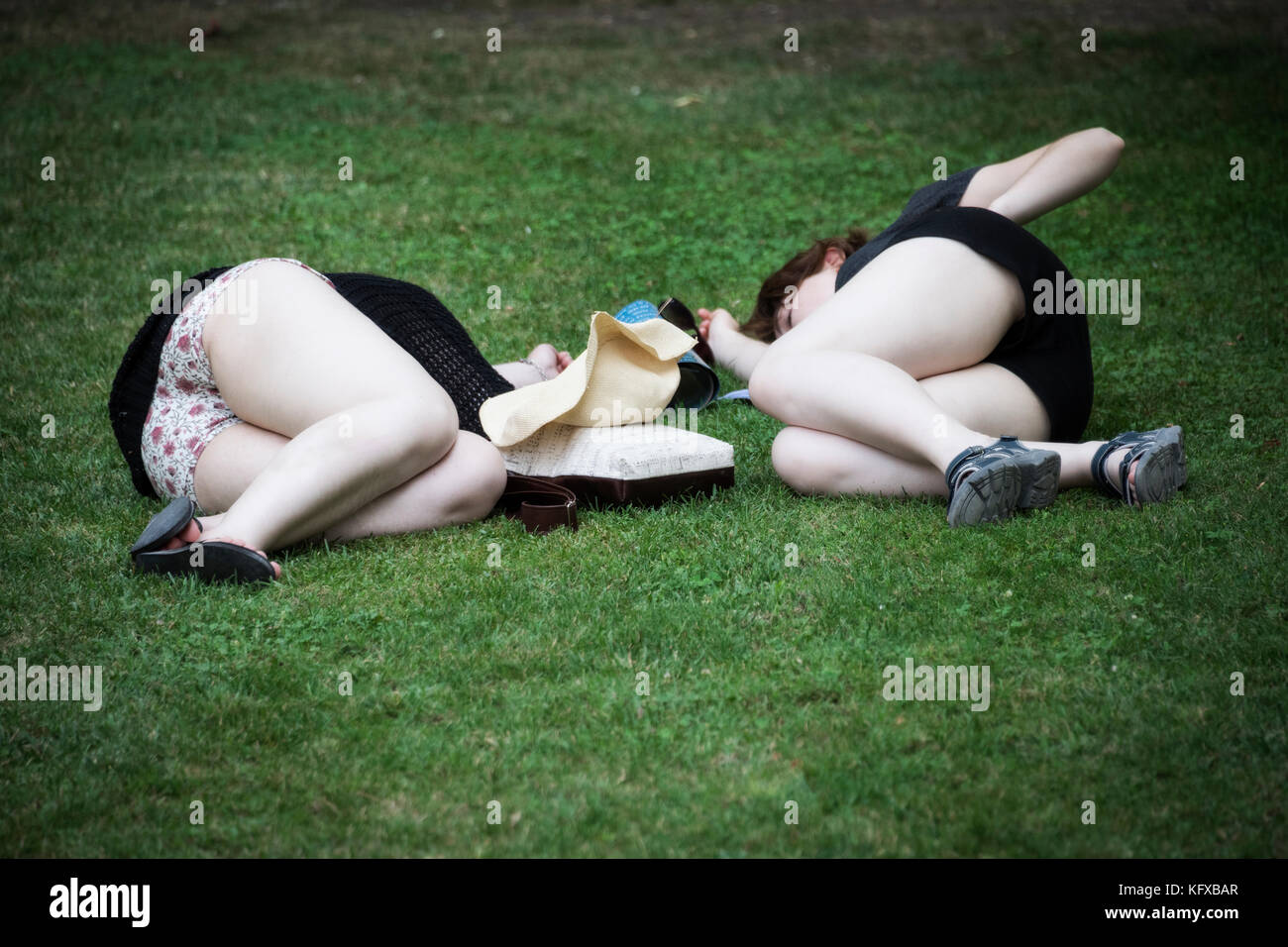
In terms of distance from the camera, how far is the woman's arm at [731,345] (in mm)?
4684

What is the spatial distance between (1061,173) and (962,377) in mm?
711

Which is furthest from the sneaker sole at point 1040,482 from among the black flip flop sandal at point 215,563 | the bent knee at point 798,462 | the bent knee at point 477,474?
the black flip flop sandal at point 215,563

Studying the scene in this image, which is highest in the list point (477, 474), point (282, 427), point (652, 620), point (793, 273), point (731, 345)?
point (793, 273)

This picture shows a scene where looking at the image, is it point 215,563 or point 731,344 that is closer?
point 215,563

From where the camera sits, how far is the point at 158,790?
2.24 metres

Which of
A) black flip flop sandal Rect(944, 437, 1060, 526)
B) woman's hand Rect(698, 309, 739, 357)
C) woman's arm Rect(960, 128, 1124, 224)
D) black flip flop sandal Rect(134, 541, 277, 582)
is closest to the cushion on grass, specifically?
black flip flop sandal Rect(944, 437, 1060, 526)

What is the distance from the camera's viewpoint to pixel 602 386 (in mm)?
3500

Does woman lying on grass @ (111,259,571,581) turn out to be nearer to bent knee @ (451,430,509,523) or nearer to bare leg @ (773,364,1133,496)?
bent knee @ (451,430,509,523)

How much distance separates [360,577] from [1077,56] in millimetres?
8164

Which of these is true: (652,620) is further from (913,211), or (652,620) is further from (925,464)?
(913,211)

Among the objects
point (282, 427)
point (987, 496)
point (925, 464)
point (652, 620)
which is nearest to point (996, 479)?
point (987, 496)

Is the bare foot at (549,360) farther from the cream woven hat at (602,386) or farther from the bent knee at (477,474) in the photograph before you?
the bent knee at (477,474)

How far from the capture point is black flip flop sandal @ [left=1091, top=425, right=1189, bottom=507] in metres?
3.25
